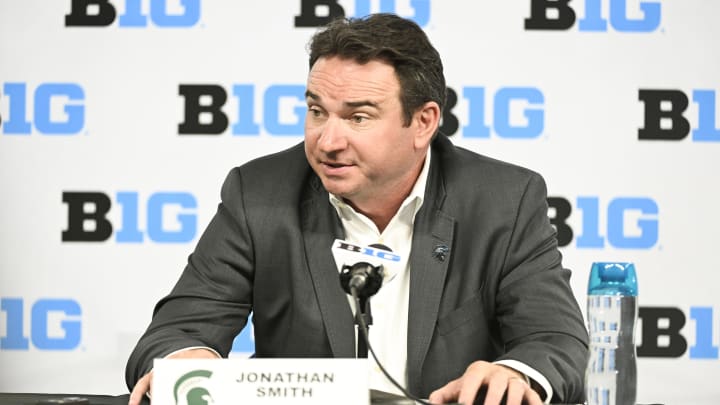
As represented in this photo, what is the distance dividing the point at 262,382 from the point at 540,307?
98 centimetres

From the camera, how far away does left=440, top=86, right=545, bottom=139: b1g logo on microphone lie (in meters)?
4.11

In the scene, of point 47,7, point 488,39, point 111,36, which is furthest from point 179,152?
point 488,39

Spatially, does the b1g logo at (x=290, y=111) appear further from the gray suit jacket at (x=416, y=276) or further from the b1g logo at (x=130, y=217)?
the gray suit jacket at (x=416, y=276)

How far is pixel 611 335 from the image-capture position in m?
2.20

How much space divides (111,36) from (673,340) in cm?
258

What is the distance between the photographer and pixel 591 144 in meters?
4.08

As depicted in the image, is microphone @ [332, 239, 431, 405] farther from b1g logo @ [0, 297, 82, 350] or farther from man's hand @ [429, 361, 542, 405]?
b1g logo @ [0, 297, 82, 350]

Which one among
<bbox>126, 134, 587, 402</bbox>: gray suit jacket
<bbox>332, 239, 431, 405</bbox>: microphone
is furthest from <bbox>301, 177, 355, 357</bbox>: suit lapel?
<bbox>332, 239, 431, 405</bbox>: microphone

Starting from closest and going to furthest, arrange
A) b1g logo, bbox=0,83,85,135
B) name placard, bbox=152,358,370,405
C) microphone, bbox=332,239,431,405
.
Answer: name placard, bbox=152,358,370,405
microphone, bbox=332,239,431,405
b1g logo, bbox=0,83,85,135

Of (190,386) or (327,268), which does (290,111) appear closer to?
(327,268)

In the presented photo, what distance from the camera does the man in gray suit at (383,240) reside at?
2.60 meters

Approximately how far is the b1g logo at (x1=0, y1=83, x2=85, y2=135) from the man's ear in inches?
74.1

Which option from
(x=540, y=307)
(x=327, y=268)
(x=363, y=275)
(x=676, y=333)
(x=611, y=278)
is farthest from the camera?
(x=676, y=333)

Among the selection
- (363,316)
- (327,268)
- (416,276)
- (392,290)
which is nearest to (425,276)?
(416,276)
